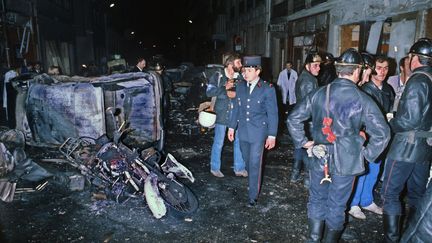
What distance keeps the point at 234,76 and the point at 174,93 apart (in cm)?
910

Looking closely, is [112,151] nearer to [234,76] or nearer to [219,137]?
[219,137]

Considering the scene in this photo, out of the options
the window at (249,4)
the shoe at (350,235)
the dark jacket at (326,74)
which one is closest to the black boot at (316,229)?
the shoe at (350,235)

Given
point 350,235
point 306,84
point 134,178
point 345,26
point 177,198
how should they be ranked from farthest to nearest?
1. point 345,26
2. point 306,84
3. point 134,178
4. point 177,198
5. point 350,235

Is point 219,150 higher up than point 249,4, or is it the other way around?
point 249,4

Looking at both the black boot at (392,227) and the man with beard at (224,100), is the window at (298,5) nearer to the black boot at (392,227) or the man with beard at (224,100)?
the man with beard at (224,100)

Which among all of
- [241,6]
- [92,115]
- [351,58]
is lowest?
[92,115]

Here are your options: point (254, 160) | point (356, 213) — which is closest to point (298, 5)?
point (254, 160)

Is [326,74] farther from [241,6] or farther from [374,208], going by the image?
[241,6]

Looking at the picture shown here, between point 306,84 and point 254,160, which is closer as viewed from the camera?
point 254,160

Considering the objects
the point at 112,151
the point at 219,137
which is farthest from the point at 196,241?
the point at 219,137

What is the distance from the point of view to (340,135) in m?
3.39

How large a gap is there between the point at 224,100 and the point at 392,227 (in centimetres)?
312

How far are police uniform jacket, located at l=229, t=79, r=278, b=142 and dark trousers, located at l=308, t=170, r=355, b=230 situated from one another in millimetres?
1173

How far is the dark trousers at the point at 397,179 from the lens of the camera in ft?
12.3
